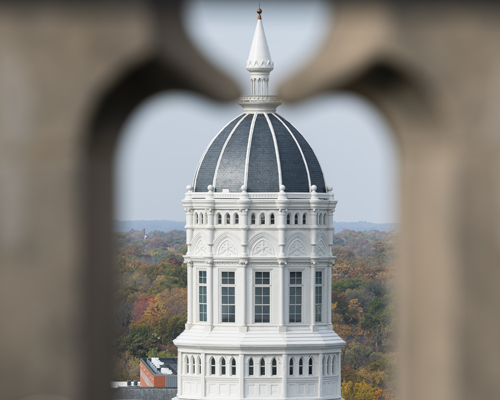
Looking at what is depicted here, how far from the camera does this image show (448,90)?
6.86 m

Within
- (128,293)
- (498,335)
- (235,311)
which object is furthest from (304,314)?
(498,335)

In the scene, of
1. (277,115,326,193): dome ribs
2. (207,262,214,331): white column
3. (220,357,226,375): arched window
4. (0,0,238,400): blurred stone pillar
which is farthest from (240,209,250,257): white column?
(0,0,238,400): blurred stone pillar

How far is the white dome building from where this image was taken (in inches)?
3305

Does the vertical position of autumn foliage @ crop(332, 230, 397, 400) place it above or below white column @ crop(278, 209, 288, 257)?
below

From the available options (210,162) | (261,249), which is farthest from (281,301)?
(210,162)

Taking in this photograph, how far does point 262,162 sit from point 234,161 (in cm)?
209

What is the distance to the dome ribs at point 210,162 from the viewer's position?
8581 centimetres

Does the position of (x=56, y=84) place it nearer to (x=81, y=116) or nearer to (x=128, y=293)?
(x=81, y=116)

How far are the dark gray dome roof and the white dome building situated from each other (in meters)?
0.07

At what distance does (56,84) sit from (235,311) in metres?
78.9

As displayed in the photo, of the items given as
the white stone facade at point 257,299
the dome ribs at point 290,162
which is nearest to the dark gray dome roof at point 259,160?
the dome ribs at point 290,162

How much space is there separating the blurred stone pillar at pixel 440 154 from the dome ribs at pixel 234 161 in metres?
78.2

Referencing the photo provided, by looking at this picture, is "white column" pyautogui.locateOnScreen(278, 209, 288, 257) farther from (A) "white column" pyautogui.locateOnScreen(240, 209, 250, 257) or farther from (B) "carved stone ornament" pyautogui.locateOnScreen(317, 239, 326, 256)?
(B) "carved stone ornament" pyautogui.locateOnScreen(317, 239, 326, 256)

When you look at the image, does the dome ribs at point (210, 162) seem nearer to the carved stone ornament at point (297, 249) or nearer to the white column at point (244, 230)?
the white column at point (244, 230)
